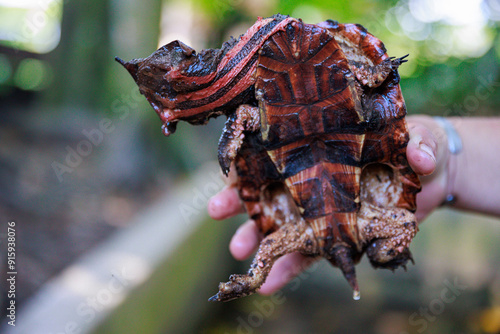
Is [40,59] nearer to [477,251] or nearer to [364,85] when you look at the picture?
[364,85]

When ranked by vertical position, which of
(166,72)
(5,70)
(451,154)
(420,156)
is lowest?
(451,154)

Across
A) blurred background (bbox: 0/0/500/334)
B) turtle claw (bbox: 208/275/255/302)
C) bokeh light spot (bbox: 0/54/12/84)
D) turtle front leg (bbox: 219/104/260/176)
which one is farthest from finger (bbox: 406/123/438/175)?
bokeh light spot (bbox: 0/54/12/84)

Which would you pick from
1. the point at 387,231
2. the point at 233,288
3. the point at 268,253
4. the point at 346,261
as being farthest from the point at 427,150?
Result: the point at 233,288

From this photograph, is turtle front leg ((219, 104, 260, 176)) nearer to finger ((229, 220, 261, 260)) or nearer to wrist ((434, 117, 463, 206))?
finger ((229, 220, 261, 260))

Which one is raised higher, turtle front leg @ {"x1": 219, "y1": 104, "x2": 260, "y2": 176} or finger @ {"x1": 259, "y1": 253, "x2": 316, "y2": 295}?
turtle front leg @ {"x1": 219, "y1": 104, "x2": 260, "y2": 176}

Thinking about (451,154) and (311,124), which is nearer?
(311,124)

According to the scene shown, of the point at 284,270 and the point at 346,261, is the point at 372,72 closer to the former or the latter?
the point at 346,261

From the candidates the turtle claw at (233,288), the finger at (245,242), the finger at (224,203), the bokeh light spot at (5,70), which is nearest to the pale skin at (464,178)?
the finger at (224,203)
